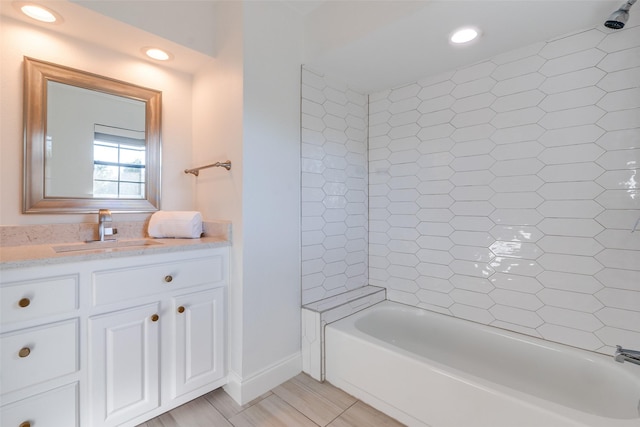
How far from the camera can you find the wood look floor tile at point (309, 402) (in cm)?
150

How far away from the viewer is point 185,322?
1493 mm

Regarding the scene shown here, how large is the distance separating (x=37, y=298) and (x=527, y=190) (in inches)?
94.1

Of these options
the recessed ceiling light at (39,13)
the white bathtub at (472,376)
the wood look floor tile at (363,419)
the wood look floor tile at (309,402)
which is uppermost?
the recessed ceiling light at (39,13)

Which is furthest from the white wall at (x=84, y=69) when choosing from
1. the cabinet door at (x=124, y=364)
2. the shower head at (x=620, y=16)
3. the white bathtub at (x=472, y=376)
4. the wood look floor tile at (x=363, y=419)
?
the shower head at (x=620, y=16)

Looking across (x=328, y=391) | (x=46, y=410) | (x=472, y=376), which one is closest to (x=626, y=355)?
(x=472, y=376)

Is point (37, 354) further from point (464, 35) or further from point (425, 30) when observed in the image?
point (464, 35)

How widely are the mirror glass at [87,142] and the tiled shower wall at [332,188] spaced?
101 centimetres

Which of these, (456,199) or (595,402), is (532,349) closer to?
(595,402)

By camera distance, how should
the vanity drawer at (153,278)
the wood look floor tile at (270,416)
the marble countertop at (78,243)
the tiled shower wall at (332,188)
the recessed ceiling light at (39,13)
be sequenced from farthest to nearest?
the tiled shower wall at (332,188)
the wood look floor tile at (270,416)
the recessed ceiling light at (39,13)
the vanity drawer at (153,278)
the marble countertop at (78,243)

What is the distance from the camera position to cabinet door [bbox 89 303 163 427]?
122 centimetres

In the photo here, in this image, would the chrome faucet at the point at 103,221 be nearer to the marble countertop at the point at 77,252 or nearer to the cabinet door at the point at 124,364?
the marble countertop at the point at 77,252

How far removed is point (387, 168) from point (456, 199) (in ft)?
1.94

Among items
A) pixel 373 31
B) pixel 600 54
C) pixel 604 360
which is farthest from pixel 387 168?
pixel 604 360

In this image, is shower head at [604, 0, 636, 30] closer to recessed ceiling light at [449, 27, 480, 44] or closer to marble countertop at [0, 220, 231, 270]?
recessed ceiling light at [449, 27, 480, 44]
